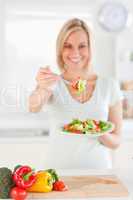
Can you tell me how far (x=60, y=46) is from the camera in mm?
1813

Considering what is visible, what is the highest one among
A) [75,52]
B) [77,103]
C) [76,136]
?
[75,52]

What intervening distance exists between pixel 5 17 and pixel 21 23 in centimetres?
12

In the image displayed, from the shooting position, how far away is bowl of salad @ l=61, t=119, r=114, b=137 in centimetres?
168

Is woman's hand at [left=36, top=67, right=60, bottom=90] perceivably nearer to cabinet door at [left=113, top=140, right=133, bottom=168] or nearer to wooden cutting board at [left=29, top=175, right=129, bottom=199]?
wooden cutting board at [left=29, top=175, right=129, bottom=199]

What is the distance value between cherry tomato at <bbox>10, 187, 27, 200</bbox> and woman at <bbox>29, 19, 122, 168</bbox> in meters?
0.50

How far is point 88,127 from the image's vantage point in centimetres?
172

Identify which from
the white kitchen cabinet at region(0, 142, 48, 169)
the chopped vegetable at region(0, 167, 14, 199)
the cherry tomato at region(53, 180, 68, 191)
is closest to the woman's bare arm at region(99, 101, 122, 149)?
the cherry tomato at region(53, 180, 68, 191)

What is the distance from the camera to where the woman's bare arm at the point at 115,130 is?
1.81 meters

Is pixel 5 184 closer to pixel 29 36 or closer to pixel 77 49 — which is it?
pixel 77 49

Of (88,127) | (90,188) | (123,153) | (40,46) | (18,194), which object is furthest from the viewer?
(40,46)

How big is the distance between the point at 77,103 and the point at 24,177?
56cm

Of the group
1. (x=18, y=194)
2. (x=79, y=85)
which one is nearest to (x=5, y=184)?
(x=18, y=194)

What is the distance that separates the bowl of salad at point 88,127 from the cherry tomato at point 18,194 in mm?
387

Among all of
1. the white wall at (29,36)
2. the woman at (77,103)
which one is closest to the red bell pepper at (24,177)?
the woman at (77,103)
